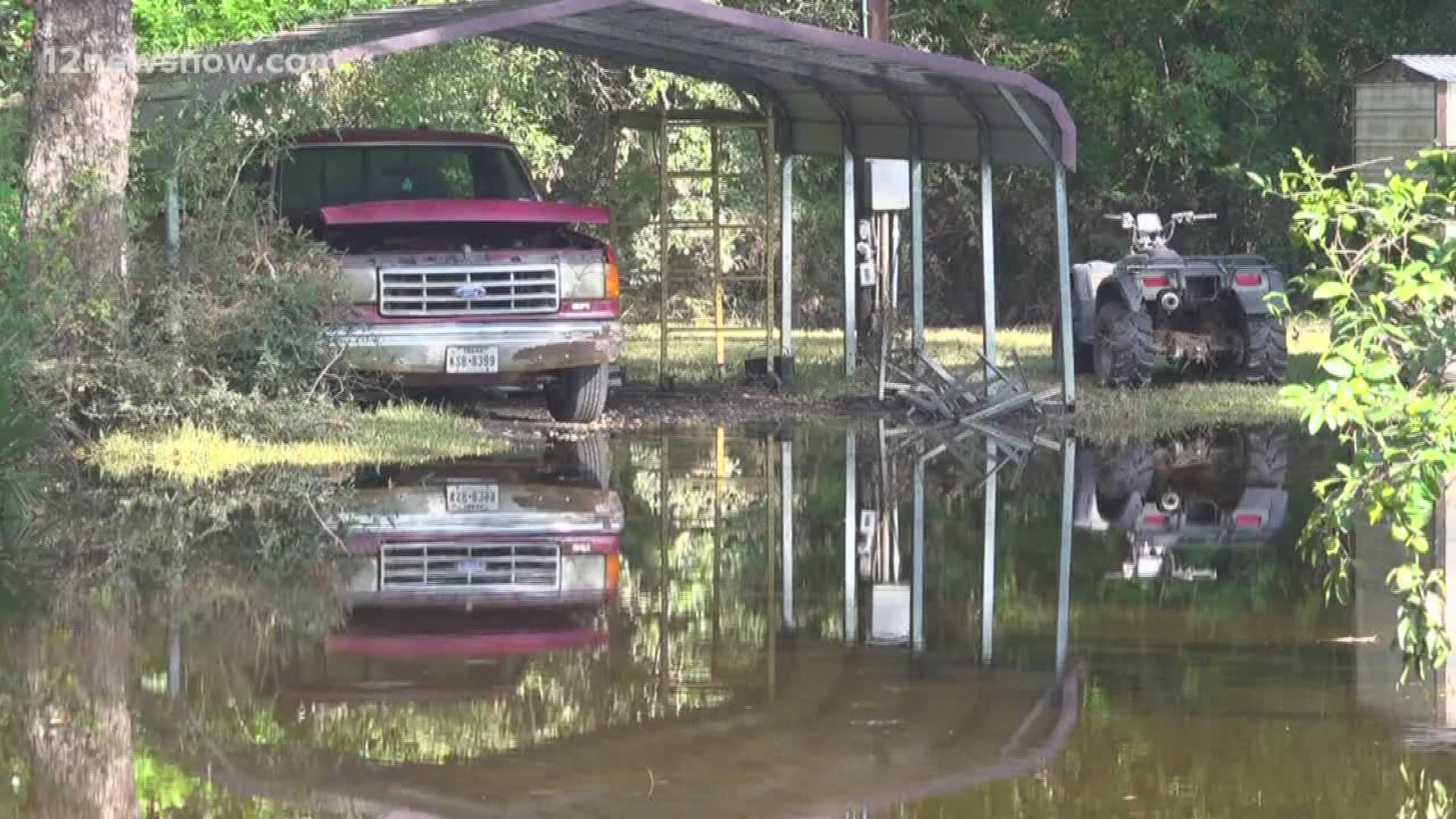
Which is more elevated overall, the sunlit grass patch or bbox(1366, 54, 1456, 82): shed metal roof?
bbox(1366, 54, 1456, 82): shed metal roof

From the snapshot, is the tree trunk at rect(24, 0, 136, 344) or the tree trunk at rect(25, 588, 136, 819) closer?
the tree trunk at rect(25, 588, 136, 819)

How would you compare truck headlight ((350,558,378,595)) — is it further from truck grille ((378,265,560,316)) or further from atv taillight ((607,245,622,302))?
atv taillight ((607,245,622,302))

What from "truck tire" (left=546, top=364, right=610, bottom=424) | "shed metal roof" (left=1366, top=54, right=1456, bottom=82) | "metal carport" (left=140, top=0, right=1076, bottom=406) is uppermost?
"shed metal roof" (left=1366, top=54, right=1456, bottom=82)

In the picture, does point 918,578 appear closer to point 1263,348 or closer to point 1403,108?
point 1263,348

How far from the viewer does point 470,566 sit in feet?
37.8

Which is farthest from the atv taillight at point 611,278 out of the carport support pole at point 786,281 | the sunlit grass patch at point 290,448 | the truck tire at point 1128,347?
the truck tire at point 1128,347

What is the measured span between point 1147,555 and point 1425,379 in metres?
3.73

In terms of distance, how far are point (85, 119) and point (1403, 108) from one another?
12748mm

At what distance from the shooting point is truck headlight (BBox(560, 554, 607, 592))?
1104 cm

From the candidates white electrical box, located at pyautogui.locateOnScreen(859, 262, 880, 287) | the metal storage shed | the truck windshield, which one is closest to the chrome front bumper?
the truck windshield

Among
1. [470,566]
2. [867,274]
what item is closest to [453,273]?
[867,274]

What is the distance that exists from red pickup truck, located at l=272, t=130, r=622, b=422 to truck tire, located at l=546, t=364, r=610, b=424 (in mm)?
11

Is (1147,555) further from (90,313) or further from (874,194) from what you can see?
(874,194)

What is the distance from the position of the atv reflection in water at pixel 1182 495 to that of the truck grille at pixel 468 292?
Result: 3.79m
